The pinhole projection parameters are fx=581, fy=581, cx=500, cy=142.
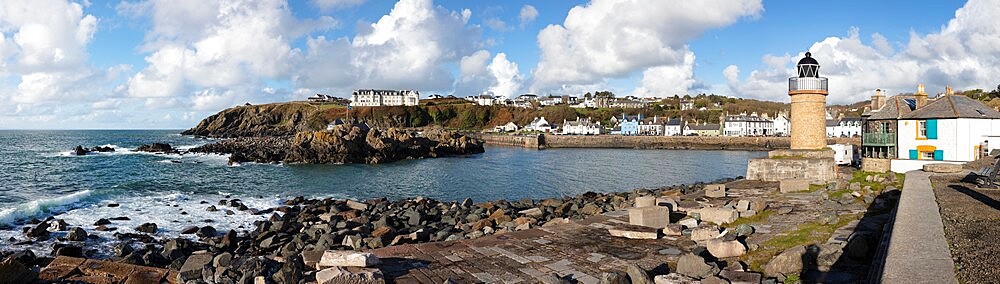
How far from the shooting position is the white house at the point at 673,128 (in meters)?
101

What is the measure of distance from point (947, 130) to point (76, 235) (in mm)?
30995

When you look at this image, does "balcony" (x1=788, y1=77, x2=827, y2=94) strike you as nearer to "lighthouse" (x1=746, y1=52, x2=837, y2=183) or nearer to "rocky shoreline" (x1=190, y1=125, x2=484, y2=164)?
"lighthouse" (x1=746, y1=52, x2=837, y2=183)

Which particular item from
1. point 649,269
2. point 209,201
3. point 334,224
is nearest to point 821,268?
point 649,269

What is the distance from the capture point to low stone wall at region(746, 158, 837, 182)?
21.9 meters

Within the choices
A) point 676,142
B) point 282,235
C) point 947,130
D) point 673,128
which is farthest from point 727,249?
point 673,128

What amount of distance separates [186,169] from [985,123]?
4627cm

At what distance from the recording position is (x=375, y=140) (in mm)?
56281

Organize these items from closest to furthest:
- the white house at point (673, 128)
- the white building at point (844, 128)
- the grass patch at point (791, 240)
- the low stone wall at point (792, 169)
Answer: the grass patch at point (791, 240) < the low stone wall at point (792, 169) < the white building at point (844, 128) < the white house at point (673, 128)

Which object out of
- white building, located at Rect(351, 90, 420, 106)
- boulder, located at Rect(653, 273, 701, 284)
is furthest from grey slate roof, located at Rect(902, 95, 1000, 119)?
white building, located at Rect(351, 90, 420, 106)

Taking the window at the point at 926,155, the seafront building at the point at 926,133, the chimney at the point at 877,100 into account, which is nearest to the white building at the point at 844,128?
the chimney at the point at 877,100

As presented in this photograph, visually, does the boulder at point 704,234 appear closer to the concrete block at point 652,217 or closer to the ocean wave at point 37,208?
the concrete block at point 652,217

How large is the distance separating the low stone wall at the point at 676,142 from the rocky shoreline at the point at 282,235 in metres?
63.0

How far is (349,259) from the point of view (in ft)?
A: 27.9

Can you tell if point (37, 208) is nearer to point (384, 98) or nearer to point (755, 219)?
point (755, 219)
